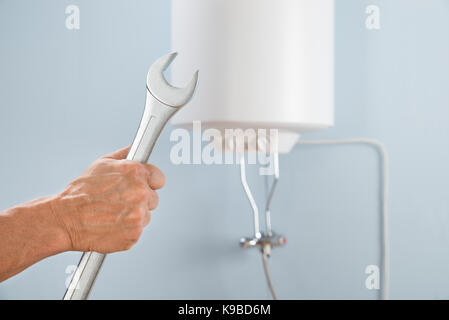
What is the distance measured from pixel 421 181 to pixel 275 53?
56 cm

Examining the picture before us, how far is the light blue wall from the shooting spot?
41.3 inches

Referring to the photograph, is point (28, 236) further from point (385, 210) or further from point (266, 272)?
point (385, 210)

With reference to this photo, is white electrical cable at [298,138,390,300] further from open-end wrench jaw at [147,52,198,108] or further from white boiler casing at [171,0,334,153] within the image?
open-end wrench jaw at [147,52,198,108]

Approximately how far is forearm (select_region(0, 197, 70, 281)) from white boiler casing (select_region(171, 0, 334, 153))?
35 centimetres

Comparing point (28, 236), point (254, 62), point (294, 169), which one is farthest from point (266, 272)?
point (28, 236)

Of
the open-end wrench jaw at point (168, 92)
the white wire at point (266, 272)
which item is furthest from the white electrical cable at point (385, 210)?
the open-end wrench jaw at point (168, 92)

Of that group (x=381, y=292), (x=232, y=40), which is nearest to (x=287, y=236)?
(x=381, y=292)

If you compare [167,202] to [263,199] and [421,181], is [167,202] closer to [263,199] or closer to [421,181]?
[263,199]

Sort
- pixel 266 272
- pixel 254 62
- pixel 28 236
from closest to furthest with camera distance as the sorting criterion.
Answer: pixel 28 236 < pixel 254 62 < pixel 266 272

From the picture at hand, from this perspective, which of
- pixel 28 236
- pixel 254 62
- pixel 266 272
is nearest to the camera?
pixel 28 236

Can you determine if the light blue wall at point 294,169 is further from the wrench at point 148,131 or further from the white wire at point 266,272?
the wrench at point 148,131

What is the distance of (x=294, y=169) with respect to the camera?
111 centimetres

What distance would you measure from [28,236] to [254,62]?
18.8 inches

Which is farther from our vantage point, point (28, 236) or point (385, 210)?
point (385, 210)
